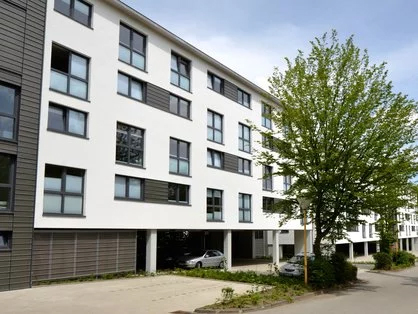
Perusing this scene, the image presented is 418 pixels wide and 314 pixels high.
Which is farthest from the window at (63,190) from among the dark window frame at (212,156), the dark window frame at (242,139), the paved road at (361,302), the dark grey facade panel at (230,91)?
the dark window frame at (242,139)

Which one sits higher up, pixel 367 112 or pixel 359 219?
pixel 367 112

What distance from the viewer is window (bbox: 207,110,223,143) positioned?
2945 cm

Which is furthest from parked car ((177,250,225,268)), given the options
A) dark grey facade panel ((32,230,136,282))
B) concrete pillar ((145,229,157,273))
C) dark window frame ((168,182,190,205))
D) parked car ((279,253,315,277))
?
parked car ((279,253,315,277))

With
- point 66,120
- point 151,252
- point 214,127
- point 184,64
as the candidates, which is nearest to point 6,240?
point 66,120

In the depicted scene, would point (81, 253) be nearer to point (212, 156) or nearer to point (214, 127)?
point (212, 156)

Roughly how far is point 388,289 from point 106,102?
14768mm

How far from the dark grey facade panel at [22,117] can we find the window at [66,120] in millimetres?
1053

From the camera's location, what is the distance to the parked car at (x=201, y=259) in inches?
1062

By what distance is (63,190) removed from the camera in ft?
62.1

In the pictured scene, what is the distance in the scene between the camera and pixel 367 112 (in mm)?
19188

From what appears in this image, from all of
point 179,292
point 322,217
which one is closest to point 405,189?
point 322,217

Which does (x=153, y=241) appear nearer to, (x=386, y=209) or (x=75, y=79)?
(x=75, y=79)

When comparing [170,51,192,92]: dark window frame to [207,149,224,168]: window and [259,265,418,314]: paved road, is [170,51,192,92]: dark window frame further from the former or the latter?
[259,265,418,314]: paved road

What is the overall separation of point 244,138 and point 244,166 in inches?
77.4
